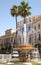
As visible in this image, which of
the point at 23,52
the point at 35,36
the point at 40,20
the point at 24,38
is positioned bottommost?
the point at 23,52

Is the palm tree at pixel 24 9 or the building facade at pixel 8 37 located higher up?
the palm tree at pixel 24 9

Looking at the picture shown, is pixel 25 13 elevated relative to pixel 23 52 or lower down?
elevated

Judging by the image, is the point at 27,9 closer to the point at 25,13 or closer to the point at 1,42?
the point at 25,13

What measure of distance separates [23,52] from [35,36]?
36.8m

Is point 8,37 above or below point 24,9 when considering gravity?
below

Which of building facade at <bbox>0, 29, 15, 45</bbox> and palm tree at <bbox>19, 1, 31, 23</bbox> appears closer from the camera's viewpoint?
palm tree at <bbox>19, 1, 31, 23</bbox>

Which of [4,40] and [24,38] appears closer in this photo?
[24,38]

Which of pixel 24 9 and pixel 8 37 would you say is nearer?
pixel 24 9

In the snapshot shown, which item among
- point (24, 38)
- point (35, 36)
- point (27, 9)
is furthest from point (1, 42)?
point (24, 38)

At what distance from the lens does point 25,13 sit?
5203cm

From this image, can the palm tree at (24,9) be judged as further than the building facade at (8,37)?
No

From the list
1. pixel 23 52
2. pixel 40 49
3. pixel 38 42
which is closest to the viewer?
pixel 23 52

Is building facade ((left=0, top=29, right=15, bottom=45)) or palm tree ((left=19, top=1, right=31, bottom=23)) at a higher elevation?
palm tree ((left=19, top=1, right=31, bottom=23))

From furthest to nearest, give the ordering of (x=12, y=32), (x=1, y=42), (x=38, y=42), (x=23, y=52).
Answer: (x=1, y=42)
(x=12, y=32)
(x=38, y=42)
(x=23, y=52)
